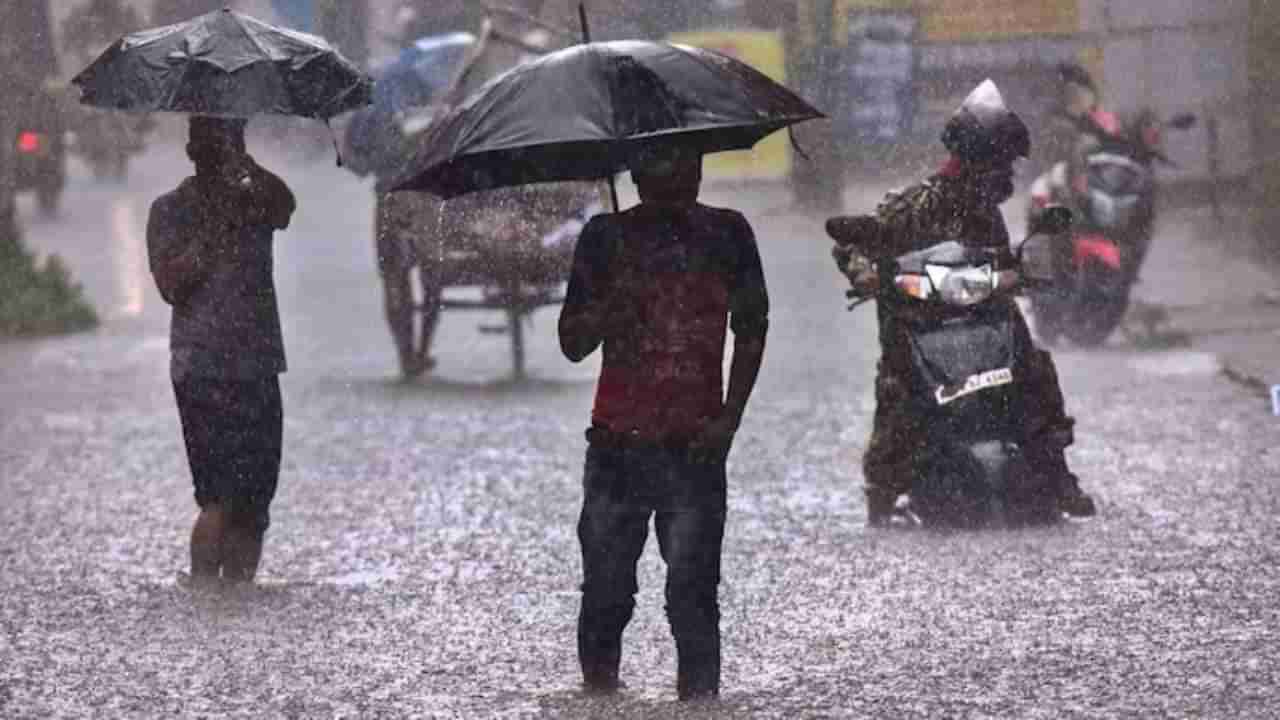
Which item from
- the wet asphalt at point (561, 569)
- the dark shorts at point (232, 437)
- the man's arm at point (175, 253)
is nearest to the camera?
the wet asphalt at point (561, 569)

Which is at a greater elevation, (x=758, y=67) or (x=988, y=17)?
(x=988, y=17)

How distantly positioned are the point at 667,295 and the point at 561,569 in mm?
3069

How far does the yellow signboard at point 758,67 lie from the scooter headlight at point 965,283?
8944 millimetres

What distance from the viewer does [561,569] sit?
→ 11070 millimetres

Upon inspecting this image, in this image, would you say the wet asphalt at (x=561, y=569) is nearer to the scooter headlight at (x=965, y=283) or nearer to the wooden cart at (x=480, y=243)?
the wooden cart at (x=480, y=243)

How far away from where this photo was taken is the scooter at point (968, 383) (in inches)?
460

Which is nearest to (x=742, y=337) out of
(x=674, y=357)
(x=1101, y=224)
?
(x=674, y=357)

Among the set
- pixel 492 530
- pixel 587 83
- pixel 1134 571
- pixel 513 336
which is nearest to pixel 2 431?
pixel 513 336

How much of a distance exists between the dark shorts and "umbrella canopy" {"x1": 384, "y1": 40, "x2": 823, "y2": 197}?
2.31m

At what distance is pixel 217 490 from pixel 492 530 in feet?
5.66

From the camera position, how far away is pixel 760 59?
2219cm

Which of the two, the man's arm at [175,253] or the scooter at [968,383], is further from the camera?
the scooter at [968,383]

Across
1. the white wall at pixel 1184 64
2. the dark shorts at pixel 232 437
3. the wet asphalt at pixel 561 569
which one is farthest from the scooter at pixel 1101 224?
the dark shorts at pixel 232 437

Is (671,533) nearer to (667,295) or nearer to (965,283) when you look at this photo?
(667,295)
